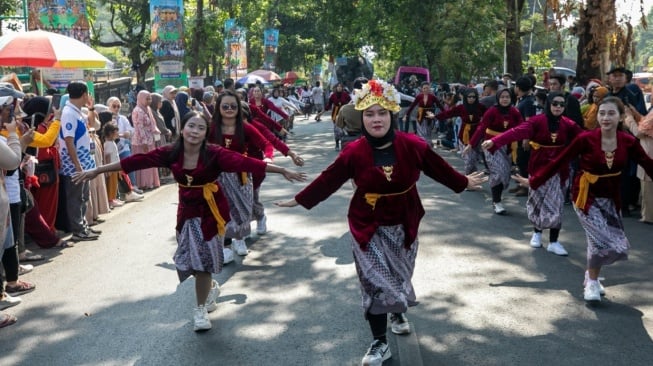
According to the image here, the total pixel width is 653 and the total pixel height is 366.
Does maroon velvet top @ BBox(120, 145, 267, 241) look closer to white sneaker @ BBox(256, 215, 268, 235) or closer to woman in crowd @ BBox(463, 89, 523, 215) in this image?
white sneaker @ BBox(256, 215, 268, 235)

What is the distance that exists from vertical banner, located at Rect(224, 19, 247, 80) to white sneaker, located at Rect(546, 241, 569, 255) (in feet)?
80.5

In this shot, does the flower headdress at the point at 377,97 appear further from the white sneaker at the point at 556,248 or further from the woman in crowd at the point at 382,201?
the white sneaker at the point at 556,248

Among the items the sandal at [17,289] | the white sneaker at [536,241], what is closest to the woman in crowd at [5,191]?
the sandal at [17,289]

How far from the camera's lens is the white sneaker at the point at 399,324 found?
5.90 m

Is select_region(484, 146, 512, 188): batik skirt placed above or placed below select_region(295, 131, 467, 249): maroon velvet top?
below

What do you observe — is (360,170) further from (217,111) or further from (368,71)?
(368,71)

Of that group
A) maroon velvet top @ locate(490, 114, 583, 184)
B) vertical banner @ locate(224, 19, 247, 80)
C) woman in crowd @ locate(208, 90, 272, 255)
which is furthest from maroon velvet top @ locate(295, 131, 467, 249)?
vertical banner @ locate(224, 19, 247, 80)

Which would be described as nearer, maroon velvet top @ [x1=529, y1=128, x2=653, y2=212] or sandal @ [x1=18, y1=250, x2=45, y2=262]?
maroon velvet top @ [x1=529, y1=128, x2=653, y2=212]

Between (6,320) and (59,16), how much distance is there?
353 inches

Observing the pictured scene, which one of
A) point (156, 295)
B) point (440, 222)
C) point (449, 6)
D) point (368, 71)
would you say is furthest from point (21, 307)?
point (368, 71)

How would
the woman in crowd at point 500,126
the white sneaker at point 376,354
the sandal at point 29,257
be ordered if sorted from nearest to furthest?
the white sneaker at point 376,354 → the sandal at point 29,257 → the woman in crowd at point 500,126

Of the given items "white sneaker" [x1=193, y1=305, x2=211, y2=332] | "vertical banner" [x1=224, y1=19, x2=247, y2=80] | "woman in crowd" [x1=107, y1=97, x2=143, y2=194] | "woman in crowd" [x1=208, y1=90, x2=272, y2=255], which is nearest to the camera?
"white sneaker" [x1=193, y1=305, x2=211, y2=332]

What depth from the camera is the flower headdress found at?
5.24 metres

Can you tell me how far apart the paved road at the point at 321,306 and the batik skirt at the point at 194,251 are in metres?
0.49
